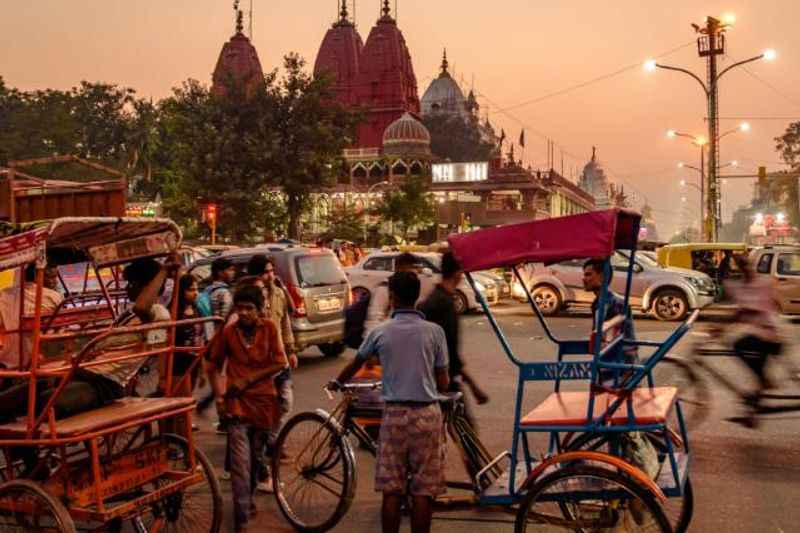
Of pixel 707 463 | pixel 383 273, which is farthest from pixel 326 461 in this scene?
pixel 383 273

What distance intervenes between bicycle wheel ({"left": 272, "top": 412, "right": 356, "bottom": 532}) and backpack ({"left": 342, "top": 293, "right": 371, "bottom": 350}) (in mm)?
1891

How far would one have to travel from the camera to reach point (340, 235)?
54.4m

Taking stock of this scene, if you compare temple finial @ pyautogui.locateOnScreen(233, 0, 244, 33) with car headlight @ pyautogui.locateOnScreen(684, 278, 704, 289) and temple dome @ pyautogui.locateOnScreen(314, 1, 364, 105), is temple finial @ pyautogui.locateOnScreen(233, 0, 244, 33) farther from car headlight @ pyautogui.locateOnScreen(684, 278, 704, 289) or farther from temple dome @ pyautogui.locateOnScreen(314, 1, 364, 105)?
car headlight @ pyautogui.locateOnScreen(684, 278, 704, 289)

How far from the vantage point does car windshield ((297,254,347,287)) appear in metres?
13.4

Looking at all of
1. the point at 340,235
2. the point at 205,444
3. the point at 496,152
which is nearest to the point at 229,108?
the point at 340,235

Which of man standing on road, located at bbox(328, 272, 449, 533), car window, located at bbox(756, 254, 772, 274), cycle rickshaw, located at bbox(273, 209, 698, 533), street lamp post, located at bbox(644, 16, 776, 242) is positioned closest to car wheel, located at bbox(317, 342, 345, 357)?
cycle rickshaw, located at bbox(273, 209, 698, 533)

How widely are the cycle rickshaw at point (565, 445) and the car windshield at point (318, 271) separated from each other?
752cm

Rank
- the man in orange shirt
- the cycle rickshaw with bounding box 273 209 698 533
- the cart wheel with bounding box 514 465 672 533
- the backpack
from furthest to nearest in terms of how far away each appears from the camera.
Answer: the backpack < the man in orange shirt < the cycle rickshaw with bounding box 273 209 698 533 < the cart wheel with bounding box 514 465 672 533

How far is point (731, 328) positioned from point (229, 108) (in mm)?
37632

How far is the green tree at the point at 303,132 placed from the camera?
4288cm

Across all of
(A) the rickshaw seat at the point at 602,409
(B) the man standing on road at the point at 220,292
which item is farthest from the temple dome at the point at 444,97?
(A) the rickshaw seat at the point at 602,409

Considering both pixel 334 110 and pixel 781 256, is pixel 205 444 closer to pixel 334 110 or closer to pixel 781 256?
pixel 781 256

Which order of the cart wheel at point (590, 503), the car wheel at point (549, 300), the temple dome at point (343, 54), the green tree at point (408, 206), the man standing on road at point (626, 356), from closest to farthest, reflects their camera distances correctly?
the cart wheel at point (590, 503) → the man standing on road at point (626, 356) → the car wheel at point (549, 300) → the green tree at point (408, 206) → the temple dome at point (343, 54)

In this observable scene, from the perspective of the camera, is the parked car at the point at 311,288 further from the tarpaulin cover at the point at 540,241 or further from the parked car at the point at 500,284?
the parked car at the point at 500,284
